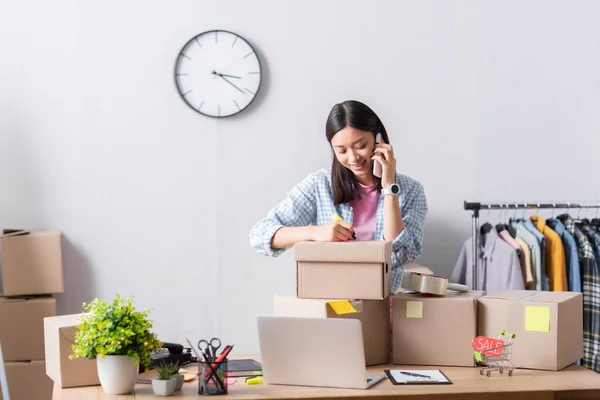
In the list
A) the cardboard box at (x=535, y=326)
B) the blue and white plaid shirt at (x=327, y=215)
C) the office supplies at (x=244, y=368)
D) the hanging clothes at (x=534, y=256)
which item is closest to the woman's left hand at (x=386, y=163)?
the blue and white plaid shirt at (x=327, y=215)

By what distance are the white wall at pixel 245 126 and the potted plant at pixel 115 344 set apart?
169cm

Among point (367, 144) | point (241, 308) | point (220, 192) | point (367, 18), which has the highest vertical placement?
point (367, 18)

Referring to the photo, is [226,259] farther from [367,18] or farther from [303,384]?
[303,384]

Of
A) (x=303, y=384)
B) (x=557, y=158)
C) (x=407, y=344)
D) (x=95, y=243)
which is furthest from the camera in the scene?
(x=557, y=158)

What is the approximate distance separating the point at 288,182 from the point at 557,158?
1427 millimetres

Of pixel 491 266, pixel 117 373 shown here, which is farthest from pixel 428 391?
pixel 491 266

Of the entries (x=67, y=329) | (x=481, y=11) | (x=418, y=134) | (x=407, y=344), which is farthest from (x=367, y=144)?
(x=481, y=11)

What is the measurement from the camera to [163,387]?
2.16 m

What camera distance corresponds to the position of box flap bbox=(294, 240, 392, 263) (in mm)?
2338

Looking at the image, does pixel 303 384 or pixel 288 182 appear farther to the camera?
pixel 288 182

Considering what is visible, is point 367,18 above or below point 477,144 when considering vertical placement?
above

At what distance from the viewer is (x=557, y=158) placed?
4086 millimetres

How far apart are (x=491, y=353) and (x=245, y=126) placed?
6.42ft

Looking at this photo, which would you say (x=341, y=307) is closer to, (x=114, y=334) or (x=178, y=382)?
(x=178, y=382)
